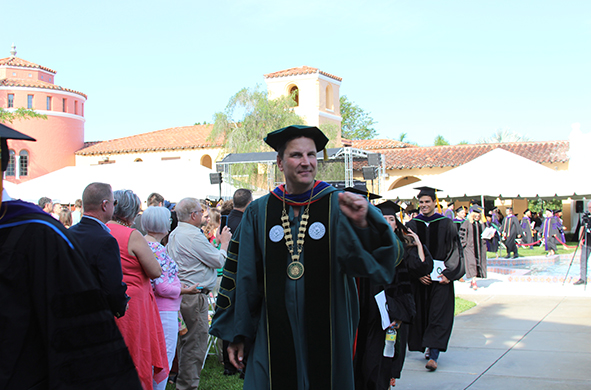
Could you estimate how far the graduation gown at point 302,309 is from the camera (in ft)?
9.38

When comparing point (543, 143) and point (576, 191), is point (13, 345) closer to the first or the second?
point (576, 191)

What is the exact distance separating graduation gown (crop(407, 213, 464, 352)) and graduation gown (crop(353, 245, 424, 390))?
1.07 meters

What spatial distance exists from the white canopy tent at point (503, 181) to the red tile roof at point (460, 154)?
63.2 feet

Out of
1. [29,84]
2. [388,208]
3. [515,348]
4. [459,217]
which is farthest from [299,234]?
[29,84]

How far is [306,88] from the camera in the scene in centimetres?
4241

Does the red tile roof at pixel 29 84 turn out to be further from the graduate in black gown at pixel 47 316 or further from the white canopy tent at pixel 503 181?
the graduate in black gown at pixel 47 316

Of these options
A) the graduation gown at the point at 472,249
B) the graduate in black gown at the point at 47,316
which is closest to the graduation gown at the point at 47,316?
the graduate in black gown at the point at 47,316

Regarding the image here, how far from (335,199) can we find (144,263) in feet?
6.28

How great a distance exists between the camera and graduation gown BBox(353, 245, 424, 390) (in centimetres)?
414

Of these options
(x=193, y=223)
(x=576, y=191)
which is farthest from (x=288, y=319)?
(x=576, y=191)

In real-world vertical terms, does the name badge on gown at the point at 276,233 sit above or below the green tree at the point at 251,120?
below

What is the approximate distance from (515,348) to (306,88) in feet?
119

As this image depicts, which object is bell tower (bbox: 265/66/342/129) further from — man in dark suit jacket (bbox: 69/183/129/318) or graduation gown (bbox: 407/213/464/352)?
man in dark suit jacket (bbox: 69/183/129/318)

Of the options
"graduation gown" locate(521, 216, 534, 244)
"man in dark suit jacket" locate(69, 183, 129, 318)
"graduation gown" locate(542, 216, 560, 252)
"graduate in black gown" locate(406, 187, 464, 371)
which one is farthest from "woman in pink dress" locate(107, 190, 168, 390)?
"graduation gown" locate(521, 216, 534, 244)
